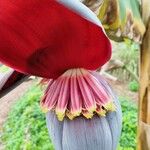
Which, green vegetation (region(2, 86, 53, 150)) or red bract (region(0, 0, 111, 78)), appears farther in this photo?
green vegetation (region(2, 86, 53, 150))

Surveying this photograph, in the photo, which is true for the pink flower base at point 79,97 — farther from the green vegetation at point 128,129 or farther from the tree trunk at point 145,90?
the green vegetation at point 128,129

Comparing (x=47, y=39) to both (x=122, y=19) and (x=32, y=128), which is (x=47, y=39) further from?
(x=32, y=128)

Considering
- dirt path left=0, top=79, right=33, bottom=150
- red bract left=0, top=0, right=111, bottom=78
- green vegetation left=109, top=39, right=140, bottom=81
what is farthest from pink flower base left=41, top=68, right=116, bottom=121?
green vegetation left=109, top=39, right=140, bottom=81

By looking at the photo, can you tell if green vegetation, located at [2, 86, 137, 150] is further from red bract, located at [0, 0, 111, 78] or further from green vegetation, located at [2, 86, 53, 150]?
red bract, located at [0, 0, 111, 78]

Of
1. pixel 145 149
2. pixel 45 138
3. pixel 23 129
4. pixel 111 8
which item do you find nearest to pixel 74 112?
pixel 111 8

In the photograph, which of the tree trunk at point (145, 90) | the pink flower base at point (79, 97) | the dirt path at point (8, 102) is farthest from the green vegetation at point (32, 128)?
the pink flower base at point (79, 97)

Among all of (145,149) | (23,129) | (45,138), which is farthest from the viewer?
(23,129)

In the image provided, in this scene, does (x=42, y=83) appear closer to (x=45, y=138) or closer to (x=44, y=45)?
(x=44, y=45)
